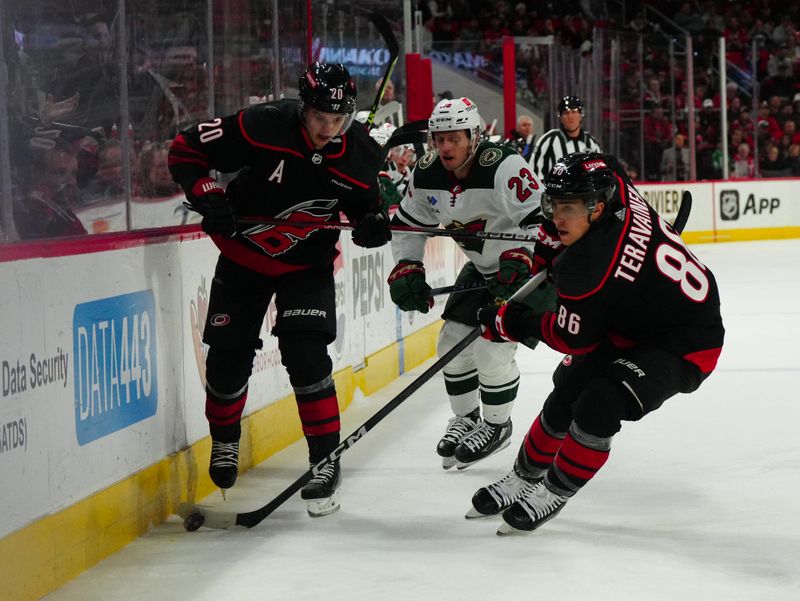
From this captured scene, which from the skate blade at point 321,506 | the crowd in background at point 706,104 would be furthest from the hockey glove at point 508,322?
the crowd in background at point 706,104

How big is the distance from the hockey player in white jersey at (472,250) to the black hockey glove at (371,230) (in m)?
0.49

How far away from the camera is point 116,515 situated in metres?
3.34

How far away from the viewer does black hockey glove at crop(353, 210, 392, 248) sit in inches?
148

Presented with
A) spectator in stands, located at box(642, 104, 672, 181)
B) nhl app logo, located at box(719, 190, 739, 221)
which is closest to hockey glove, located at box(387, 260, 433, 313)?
spectator in stands, located at box(642, 104, 672, 181)

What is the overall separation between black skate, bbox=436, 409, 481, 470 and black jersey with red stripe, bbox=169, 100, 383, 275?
882 millimetres

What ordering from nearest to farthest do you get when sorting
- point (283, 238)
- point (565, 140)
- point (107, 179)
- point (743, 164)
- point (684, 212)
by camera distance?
point (283, 238) → point (684, 212) → point (107, 179) → point (565, 140) → point (743, 164)

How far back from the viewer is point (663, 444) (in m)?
4.59

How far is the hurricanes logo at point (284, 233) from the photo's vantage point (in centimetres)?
370

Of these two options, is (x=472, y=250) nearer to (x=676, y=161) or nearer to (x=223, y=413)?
(x=223, y=413)

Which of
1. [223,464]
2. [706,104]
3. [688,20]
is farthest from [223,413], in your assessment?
[688,20]

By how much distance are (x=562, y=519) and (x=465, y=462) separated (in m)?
0.72

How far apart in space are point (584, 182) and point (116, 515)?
1.50 meters

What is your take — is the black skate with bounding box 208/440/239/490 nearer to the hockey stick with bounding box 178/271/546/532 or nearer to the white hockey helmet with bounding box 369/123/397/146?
the hockey stick with bounding box 178/271/546/532

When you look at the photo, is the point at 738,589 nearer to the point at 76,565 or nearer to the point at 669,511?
the point at 669,511
